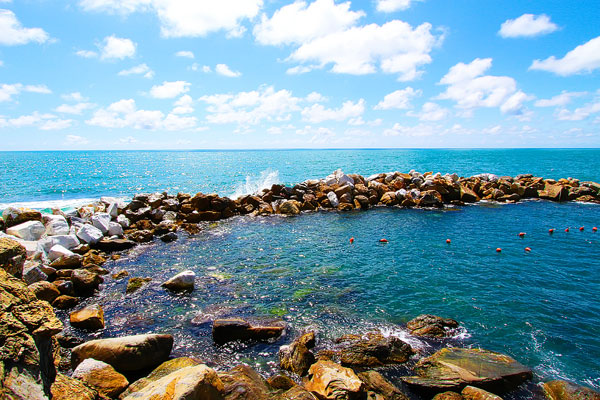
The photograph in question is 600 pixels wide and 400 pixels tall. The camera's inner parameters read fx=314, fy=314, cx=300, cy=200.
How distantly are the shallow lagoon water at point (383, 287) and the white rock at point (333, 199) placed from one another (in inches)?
287

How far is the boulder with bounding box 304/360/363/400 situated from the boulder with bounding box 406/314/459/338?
368 centimetres

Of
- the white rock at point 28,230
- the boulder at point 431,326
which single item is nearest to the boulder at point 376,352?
the boulder at point 431,326

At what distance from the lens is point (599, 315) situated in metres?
11.5

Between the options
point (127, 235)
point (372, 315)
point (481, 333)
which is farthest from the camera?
point (127, 235)

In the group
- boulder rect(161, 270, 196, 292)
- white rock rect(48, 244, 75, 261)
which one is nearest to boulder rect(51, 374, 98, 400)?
boulder rect(161, 270, 196, 292)

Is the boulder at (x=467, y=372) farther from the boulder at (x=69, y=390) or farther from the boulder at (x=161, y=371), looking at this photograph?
the boulder at (x=69, y=390)

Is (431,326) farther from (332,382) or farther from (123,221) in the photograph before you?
(123,221)

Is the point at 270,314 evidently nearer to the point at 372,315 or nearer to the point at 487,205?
the point at 372,315

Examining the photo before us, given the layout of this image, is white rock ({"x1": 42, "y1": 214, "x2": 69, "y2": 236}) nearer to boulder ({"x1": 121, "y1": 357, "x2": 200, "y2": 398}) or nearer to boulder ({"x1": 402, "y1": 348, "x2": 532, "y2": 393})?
boulder ({"x1": 121, "y1": 357, "x2": 200, "y2": 398})

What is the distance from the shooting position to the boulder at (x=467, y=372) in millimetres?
7770

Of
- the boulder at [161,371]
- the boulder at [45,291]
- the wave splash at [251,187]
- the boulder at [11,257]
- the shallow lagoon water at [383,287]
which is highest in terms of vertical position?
the boulder at [11,257]

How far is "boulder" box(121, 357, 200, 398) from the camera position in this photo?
712 centimetres

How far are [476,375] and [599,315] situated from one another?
24.0ft

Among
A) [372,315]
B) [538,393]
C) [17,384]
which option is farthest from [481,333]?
[17,384]
